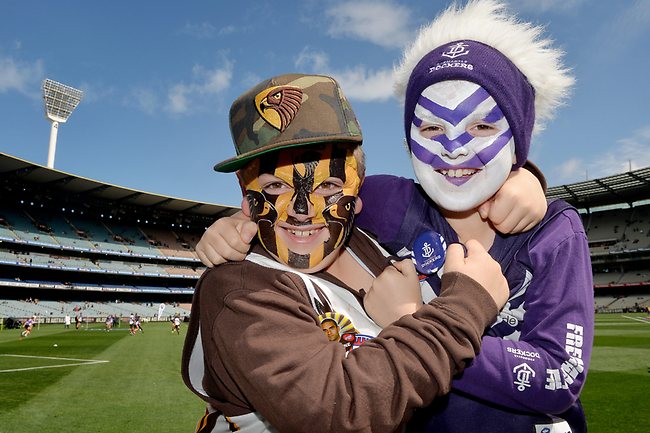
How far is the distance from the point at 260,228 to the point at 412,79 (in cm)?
98

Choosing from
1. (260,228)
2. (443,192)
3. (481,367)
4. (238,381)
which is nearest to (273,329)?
(238,381)

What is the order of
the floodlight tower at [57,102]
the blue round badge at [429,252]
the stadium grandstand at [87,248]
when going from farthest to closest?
the floodlight tower at [57,102]
the stadium grandstand at [87,248]
the blue round badge at [429,252]

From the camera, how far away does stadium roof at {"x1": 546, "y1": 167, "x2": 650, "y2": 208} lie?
46750mm

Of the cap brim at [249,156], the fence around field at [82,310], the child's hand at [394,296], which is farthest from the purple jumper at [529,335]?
the fence around field at [82,310]

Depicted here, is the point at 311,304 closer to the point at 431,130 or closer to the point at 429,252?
the point at 429,252

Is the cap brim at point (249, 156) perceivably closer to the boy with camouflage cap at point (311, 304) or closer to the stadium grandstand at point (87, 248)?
the boy with camouflage cap at point (311, 304)

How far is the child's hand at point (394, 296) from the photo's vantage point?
1.96 m

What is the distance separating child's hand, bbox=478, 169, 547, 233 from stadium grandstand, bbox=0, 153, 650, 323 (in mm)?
43386

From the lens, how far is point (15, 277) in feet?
147

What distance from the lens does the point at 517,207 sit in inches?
80.2

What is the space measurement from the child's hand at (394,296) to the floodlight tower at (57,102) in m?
60.1

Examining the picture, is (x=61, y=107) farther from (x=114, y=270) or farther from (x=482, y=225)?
(x=482, y=225)

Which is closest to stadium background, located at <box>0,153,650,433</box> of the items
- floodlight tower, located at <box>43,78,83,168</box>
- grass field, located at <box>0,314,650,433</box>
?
grass field, located at <box>0,314,650,433</box>

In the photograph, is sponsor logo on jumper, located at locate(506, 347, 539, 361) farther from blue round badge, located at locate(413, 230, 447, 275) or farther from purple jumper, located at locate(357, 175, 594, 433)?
blue round badge, located at locate(413, 230, 447, 275)
